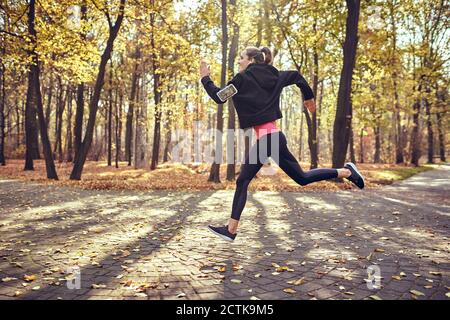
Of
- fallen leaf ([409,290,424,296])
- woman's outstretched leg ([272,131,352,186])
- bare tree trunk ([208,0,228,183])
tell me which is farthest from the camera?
bare tree trunk ([208,0,228,183])

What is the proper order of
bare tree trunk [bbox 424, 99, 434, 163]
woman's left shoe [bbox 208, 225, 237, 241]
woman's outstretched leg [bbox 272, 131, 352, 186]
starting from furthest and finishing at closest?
bare tree trunk [bbox 424, 99, 434, 163], woman's left shoe [bbox 208, 225, 237, 241], woman's outstretched leg [bbox 272, 131, 352, 186]

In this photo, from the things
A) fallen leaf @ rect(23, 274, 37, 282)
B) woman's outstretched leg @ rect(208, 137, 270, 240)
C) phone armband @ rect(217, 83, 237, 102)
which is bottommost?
fallen leaf @ rect(23, 274, 37, 282)

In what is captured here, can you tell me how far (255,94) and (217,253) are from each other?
2.13 meters

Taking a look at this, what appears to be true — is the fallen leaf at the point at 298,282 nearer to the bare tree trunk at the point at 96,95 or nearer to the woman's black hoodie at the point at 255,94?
the woman's black hoodie at the point at 255,94

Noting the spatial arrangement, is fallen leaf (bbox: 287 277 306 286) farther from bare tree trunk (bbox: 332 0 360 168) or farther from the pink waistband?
bare tree trunk (bbox: 332 0 360 168)

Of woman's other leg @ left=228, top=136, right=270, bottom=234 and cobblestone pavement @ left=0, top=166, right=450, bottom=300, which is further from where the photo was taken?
woman's other leg @ left=228, top=136, right=270, bottom=234

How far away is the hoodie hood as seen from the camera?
4.39 meters

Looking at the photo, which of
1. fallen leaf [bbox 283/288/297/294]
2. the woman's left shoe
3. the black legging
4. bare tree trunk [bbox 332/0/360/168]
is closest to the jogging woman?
the black legging

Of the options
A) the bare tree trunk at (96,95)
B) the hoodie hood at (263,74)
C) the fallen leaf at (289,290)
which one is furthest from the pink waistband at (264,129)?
the bare tree trunk at (96,95)

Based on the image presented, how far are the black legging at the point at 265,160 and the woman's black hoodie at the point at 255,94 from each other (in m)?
0.27

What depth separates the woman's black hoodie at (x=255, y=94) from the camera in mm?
4344

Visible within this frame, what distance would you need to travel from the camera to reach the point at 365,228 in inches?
247

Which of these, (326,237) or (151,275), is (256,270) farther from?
(326,237)
